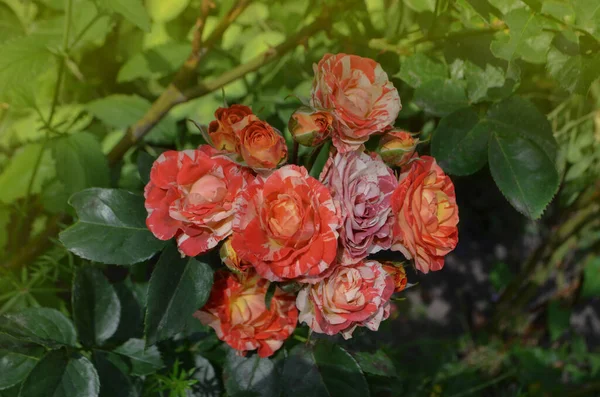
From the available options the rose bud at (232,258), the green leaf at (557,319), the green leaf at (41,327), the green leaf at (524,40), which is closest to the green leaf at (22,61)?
the green leaf at (41,327)

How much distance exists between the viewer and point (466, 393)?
1263 mm

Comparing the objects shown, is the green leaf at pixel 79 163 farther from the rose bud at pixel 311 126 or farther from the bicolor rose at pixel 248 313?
the rose bud at pixel 311 126

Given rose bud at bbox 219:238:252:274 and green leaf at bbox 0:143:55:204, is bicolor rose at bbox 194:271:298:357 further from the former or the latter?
green leaf at bbox 0:143:55:204

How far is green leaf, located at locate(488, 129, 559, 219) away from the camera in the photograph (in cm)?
74

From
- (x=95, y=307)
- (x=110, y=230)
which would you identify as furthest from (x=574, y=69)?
(x=95, y=307)

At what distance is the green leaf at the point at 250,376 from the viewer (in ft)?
2.48

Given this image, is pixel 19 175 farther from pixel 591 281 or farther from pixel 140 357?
pixel 591 281

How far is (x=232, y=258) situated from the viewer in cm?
62

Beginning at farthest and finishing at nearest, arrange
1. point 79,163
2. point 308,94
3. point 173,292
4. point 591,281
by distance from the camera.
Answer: point 591,281 → point 308,94 → point 79,163 → point 173,292

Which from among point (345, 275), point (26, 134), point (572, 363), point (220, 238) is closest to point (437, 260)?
point (345, 275)

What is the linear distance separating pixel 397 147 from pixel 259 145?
163 millimetres

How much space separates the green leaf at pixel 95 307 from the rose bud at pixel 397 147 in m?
0.44

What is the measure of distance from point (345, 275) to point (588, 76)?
39 cm

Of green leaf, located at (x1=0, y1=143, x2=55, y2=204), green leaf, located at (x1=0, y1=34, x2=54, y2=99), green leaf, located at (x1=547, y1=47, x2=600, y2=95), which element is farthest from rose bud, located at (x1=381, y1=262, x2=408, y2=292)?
green leaf, located at (x1=0, y1=143, x2=55, y2=204)
